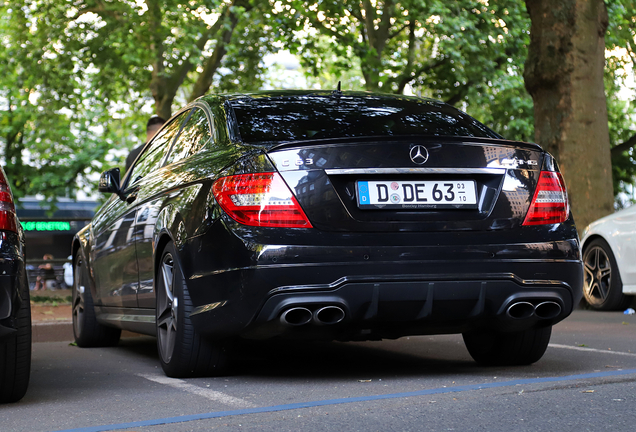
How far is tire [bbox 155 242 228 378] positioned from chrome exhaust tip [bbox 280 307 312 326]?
619 mm

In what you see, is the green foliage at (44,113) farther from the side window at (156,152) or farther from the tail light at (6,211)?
the tail light at (6,211)

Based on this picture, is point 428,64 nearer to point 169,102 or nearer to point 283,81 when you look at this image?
point 169,102

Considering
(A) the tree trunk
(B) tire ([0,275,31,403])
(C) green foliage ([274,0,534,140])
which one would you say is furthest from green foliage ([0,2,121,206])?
(B) tire ([0,275,31,403])

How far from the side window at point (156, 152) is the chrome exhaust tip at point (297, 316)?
195 cm

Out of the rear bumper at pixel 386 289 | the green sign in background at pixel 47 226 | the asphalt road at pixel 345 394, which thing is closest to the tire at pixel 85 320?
the asphalt road at pixel 345 394

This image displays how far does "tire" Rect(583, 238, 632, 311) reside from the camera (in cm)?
912

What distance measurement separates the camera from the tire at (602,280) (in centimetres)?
912

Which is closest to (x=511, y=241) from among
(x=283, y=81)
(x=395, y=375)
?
(x=395, y=375)

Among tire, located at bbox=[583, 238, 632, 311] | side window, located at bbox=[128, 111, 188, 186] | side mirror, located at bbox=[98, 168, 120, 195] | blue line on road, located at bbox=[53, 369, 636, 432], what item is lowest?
tire, located at bbox=[583, 238, 632, 311]

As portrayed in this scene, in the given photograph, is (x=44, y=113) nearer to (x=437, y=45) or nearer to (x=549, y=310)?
(x=437, y=45)

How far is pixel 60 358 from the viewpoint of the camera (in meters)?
6.21

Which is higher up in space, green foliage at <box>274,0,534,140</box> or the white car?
green foliage at <box>274,0,534,140</box>

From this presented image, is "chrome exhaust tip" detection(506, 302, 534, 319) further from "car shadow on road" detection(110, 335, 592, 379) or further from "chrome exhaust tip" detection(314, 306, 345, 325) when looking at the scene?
"chrome exhaust tip" detection(314, 306, 345, 325)

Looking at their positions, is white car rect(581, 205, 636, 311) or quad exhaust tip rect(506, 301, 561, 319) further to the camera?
white car rect(581, 205, 636, 311)
